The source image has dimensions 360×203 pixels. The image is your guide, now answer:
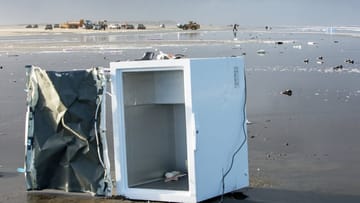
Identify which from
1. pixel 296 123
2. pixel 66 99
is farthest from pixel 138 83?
pixel 296 123

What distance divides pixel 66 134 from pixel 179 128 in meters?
1.60

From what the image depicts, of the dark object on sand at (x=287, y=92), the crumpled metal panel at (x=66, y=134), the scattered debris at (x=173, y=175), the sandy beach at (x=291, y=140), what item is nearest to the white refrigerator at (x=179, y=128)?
the scattered debris at (x=173, y=175)

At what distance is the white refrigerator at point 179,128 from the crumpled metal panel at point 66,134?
21cm

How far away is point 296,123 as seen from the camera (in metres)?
11.4

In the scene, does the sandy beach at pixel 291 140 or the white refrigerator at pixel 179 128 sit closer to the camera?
the white refrigerator at pixel 179 128

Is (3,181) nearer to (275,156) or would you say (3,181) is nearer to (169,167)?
(169,167)

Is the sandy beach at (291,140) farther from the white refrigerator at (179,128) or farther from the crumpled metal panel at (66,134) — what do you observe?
the white refrigerator at (179,128)

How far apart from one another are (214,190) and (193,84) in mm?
1214

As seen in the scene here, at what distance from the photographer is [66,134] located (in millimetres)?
7293

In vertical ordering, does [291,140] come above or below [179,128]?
below

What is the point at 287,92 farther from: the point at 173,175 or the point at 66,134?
the point at 66,134

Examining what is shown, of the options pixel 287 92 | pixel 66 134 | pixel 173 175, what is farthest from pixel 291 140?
pixel 287 92

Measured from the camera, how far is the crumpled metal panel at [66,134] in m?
7.14

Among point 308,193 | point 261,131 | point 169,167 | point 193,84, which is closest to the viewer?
point 193,84
